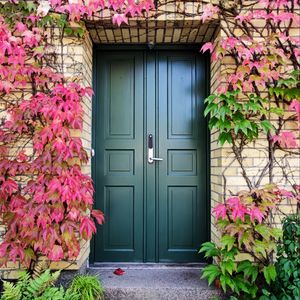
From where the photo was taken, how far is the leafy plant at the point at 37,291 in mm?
2301

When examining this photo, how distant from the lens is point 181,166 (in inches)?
126

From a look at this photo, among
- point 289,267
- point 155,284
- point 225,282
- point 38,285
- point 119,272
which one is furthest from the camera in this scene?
point 119,272

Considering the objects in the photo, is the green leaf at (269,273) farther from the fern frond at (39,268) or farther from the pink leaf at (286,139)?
the fern frond at (39,268)

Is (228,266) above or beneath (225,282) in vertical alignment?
above

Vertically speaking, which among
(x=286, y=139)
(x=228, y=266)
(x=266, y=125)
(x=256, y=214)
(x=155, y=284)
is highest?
(x=266, y=125)

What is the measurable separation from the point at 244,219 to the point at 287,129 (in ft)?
2.75

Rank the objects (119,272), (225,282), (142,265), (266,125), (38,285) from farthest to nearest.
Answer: (142,265), (119,272), (266,125), (225,282), (38,285)

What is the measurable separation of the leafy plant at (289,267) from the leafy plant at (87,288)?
3.96ft

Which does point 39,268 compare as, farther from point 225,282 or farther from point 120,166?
point 225,282

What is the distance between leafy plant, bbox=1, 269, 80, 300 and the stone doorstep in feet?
1.27

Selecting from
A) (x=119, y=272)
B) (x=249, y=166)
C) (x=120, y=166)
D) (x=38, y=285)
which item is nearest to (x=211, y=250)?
(x=249, y=166)

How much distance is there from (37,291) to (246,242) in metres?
1.52

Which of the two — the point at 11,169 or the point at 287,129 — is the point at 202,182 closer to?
the point at 287,129

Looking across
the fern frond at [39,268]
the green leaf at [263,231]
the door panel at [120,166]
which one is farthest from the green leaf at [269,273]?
the fern frond at [39,268]
